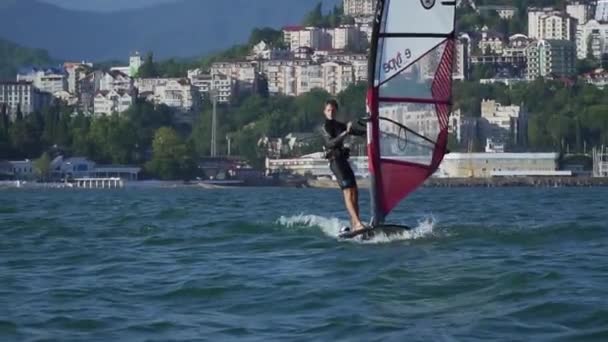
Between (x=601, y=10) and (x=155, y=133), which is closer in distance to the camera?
(x=155, y=133)

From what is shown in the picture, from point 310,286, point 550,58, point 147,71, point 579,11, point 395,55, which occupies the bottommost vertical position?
point 310,286

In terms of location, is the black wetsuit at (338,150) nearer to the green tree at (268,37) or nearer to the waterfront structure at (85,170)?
the waterfront structure at (85,170)

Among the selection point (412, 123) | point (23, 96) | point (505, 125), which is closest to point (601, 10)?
point (23, 96)

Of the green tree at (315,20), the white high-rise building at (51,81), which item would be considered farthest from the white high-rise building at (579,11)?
the white high-rise building at (51,81)

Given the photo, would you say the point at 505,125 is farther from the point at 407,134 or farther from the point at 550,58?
the point at 407,134

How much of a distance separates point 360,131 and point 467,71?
129 m

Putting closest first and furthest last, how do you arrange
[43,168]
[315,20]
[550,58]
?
[43,168] → [550,58] → [315,20]

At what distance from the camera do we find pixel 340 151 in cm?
1850

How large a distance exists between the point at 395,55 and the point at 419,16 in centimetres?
42

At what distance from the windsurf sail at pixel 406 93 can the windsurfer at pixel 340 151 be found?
0.74 feet

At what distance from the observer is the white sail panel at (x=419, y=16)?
722 inches

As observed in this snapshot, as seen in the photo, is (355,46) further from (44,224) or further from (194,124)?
(44,224)

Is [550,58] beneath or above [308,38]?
beneath

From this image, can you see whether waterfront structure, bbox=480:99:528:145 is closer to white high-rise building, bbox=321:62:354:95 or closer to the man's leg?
white high-rise building, bbox=321:62:354:95
